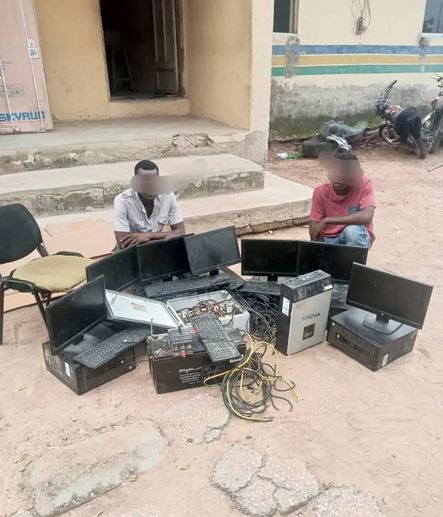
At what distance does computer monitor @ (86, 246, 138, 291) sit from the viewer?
267cm

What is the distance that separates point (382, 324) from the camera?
264 centimetres

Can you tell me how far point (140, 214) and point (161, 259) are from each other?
Answer: 1.41 feet

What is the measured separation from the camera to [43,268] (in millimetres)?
2887

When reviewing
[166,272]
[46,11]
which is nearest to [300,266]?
[166,272]

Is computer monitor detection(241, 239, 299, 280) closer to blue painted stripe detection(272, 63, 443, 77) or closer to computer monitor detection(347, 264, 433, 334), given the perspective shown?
computer monitor detection(347, 264, 433, 334)

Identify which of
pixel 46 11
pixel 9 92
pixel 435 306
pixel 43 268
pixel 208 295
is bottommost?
pixel 435 306

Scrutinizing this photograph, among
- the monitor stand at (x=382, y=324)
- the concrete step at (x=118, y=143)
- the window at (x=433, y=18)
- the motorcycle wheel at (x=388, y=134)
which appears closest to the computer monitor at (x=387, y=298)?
the monitor stand at (x=382, y=324)

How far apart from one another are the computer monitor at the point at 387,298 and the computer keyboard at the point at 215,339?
835 mm

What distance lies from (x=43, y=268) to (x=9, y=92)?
3154 mm

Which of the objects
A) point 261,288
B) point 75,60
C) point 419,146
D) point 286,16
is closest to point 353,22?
point 286,16

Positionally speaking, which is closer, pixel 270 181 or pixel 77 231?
pixel 77 231

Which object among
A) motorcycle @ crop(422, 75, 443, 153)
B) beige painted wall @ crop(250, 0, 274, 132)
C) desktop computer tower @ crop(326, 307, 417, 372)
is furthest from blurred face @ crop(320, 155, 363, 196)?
motorcycle @ crop(422, 75, 443, 153)

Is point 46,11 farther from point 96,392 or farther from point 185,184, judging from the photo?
point 96,392

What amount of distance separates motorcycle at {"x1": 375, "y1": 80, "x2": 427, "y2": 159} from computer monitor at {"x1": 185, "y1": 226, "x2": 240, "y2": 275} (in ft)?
20.6
